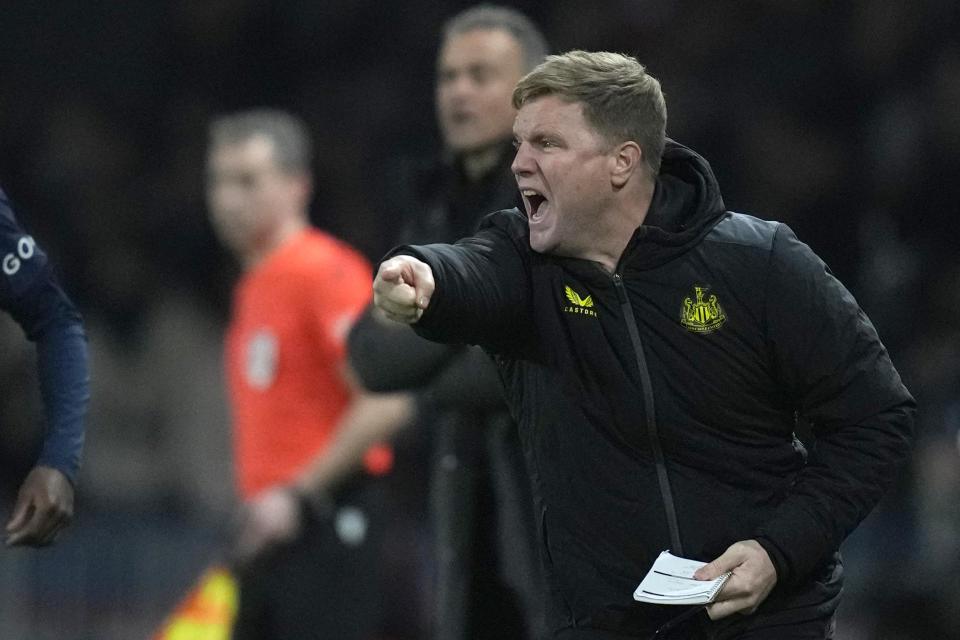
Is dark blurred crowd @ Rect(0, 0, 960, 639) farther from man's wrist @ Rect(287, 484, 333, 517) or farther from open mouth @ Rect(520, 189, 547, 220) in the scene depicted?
open mouth @ Rect(520, 189, 547, 220)

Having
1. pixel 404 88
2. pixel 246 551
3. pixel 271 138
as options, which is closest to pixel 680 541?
pixel 246 551

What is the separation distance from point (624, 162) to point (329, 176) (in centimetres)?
607

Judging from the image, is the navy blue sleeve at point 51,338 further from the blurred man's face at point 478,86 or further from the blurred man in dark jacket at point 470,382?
the blurred man's face at point 478,86

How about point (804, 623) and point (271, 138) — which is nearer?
point (804, 623)

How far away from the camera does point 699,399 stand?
3.26 meters

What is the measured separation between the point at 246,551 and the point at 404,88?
4.76 meters

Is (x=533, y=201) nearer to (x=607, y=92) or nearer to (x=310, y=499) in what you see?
(x=607, y=92)

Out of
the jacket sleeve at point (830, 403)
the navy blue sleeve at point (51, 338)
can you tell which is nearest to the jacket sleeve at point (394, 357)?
the navy blue sleeve at point (51, 338)

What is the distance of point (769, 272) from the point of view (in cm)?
327

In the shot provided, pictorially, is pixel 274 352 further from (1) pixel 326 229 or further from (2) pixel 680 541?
(1) pixel 326 229

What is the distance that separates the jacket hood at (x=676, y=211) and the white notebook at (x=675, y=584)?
1.86ft

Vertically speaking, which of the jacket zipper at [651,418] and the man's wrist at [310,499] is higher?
the jacket zipper at [651,418]

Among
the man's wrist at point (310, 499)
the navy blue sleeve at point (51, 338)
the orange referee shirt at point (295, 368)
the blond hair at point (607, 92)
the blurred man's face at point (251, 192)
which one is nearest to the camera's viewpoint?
the blond hair at point (607, 92)

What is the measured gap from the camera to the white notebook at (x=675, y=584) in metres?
3.11
